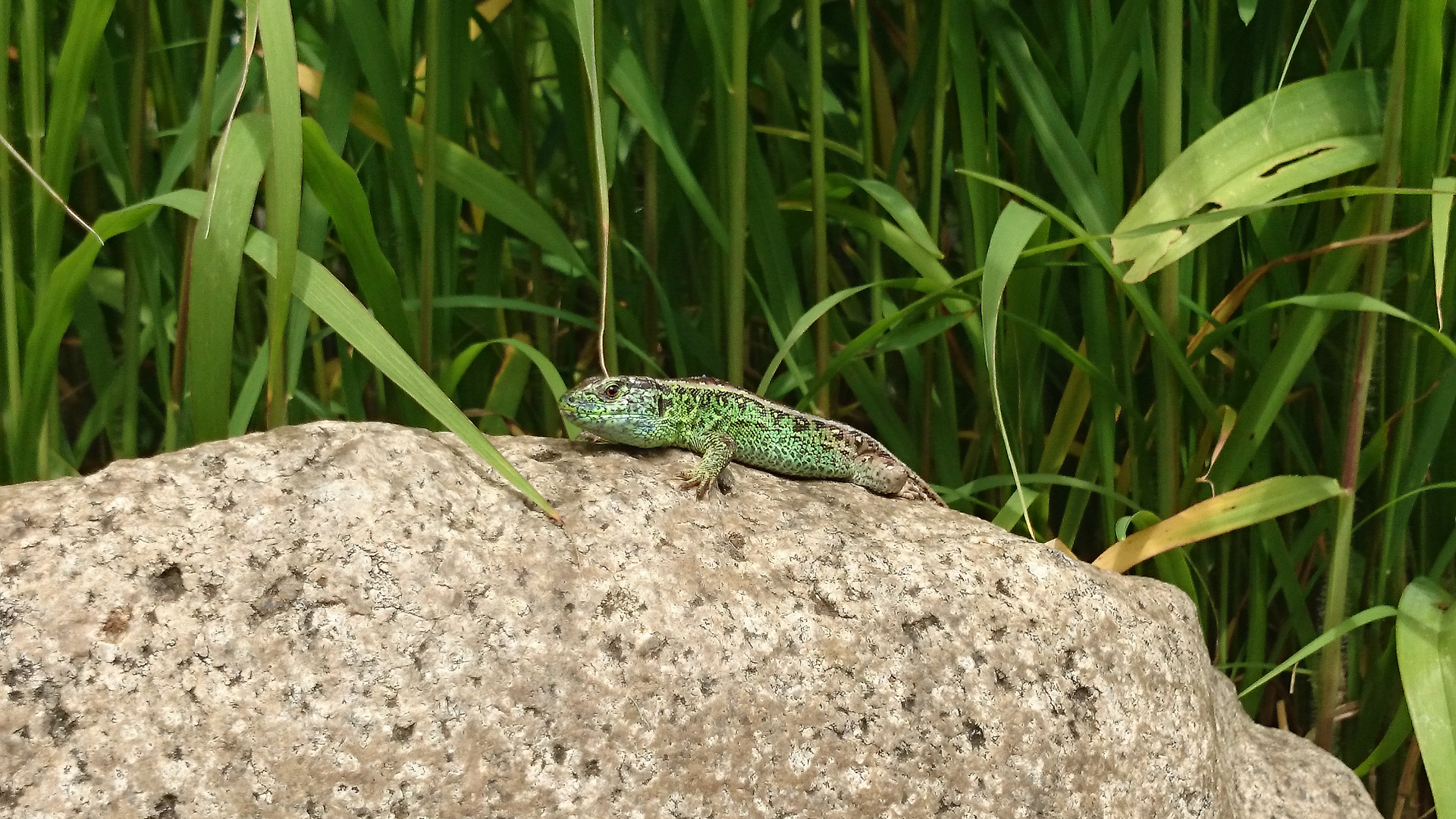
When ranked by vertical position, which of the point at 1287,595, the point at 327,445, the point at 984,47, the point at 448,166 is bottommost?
the point at 1287,595

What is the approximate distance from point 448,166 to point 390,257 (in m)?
0.50

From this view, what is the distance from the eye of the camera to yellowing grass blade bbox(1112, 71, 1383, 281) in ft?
7.80

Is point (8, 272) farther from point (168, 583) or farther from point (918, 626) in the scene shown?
point (918, 626)

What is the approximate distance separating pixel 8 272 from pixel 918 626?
6.05ft

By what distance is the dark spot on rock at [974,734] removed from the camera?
6.79 ft

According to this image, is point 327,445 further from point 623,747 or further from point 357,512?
point 623,747

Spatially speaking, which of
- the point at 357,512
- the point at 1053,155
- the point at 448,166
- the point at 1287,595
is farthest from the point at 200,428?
the point at 1287,595

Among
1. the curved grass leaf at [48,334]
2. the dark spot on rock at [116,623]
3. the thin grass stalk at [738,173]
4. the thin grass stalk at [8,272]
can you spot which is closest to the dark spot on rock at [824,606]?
the thin grass stalk at [738,173]

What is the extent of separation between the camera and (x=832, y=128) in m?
3.38

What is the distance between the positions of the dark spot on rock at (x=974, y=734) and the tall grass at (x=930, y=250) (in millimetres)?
522

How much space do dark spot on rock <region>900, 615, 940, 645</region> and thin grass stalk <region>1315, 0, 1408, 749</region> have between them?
110 centimetres

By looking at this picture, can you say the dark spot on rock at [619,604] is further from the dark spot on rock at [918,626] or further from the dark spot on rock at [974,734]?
the dark spot on rock at [974,734]

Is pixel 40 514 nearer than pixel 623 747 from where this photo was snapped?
Yes

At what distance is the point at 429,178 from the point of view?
2430 millimetres
